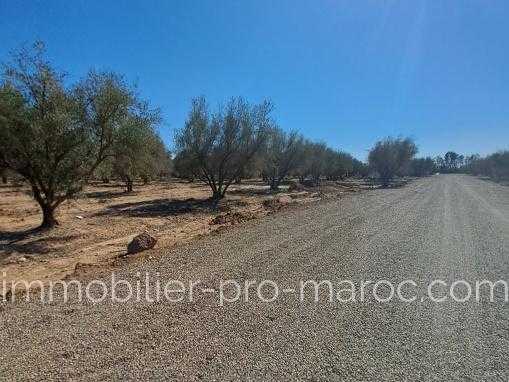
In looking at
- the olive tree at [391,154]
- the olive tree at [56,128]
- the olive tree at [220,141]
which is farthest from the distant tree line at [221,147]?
the olive tree at [391,154]

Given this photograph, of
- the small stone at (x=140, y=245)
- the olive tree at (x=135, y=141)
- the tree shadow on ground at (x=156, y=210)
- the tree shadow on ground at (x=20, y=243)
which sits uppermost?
the olive tree at (x=135, y=141)

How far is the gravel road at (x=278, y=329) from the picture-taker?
382cm

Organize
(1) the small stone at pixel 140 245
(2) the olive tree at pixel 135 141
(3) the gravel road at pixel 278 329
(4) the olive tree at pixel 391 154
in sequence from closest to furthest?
(3) the gravel road at pixel 278 329
(1) the small stone at pixel 140 245
(2) the olive tree at pixel 135 141
(4) the olive tree at pixel 391 154

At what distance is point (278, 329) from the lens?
4.74 meters

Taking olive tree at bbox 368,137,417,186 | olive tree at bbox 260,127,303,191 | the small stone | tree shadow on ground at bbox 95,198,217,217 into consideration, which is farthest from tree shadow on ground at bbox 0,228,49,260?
→ olive tree at bbox 368,137,417,186

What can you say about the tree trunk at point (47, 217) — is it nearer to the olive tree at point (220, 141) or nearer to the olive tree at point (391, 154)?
the olive tree at point (220, 141)

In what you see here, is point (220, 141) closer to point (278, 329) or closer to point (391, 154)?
point (278, 329)

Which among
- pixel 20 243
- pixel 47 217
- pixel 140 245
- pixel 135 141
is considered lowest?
pixel 20 243

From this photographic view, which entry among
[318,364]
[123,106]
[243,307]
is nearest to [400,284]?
[243,307]

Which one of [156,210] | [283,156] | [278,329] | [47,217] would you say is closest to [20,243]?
[47,217]

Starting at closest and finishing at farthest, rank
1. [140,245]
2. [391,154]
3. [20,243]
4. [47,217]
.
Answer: [140,245] → [20,243] → [47,217] → [391,154]

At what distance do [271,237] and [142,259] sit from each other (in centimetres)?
397

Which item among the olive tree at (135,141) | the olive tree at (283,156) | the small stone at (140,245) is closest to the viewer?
the small stone at (140,245)

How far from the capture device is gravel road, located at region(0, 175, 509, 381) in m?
3.82
